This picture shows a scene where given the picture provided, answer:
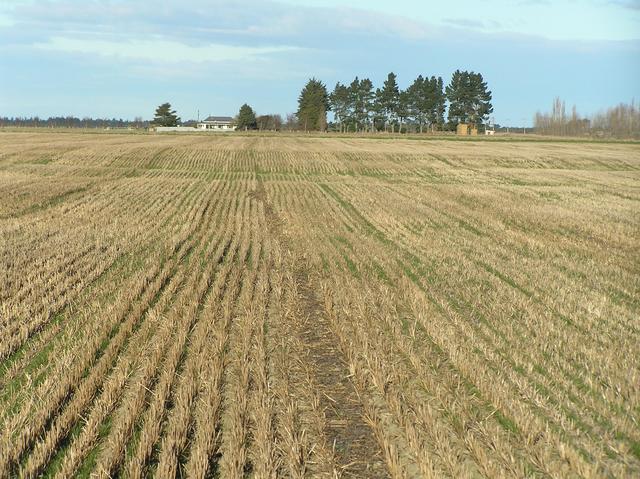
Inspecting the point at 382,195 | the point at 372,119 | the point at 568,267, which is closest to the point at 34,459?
the point at 568,267

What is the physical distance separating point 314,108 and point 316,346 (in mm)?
114077

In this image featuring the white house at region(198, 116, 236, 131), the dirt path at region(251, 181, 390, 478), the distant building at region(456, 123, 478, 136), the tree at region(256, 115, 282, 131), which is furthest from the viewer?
the white house at region(198, 116, 236, 131)

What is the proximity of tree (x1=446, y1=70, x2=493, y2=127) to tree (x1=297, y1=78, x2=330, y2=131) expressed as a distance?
26739 mm

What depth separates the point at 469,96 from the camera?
105625 millimetres

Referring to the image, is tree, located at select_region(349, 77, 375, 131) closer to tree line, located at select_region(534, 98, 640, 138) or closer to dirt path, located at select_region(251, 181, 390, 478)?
tree line, located at select_region(534, 98, 640, 138)

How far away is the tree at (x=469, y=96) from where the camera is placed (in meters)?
106

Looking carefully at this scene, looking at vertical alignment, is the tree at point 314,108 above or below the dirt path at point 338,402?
above

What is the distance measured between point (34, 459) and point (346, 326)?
5.24 metres

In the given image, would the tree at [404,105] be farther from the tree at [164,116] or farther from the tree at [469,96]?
the tree at [164,116]

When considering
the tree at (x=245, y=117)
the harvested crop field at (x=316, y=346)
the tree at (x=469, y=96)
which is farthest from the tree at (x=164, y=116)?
the harvested crop field at (x=316, y=346)

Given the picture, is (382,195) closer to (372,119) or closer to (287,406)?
(287,406)

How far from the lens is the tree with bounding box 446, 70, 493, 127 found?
106 meters

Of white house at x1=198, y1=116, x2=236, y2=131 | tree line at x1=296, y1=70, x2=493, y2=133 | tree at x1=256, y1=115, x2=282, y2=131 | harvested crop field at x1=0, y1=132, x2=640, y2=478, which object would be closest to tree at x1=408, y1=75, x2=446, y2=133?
tree line at x1=296, y1=70, x2=493, y2=133

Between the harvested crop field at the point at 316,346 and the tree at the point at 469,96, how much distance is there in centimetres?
9040
